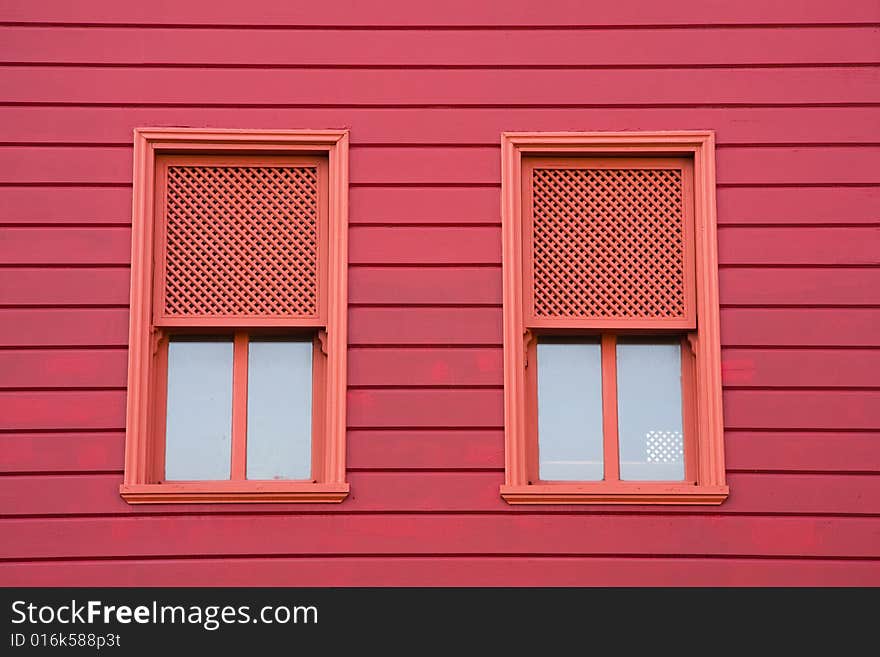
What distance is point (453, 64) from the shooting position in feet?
24.5

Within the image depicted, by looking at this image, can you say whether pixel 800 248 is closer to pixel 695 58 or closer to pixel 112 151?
pixel 695 58

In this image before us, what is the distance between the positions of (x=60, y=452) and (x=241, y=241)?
57.5 inches

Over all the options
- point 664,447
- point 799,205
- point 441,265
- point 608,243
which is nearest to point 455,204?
point 441,265

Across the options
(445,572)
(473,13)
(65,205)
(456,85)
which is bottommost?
(445,572)

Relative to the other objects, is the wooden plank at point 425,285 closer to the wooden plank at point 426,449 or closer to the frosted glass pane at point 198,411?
the wooden plank at point 426,449

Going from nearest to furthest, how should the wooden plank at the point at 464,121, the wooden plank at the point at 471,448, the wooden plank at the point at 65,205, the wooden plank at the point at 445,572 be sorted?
the wooden plank at the point at 445,572 → the wooden plank at the point at 471,448 → the wooden plank at the point at 65,205 → the wooden plank at the point at 464,121

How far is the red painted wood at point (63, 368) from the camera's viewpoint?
7.08 meters

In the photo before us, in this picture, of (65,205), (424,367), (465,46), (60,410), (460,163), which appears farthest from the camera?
(465,46)

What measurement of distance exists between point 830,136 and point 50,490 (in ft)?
15.0

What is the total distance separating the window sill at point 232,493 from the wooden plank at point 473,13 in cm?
255

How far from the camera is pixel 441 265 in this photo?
7277mm

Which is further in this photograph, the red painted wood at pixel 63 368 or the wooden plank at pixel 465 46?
the wooden plank at pixel 465 46

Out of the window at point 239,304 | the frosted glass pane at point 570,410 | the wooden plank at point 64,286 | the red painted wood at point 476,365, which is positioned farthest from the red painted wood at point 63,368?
the frosted glass pane at point 570,410

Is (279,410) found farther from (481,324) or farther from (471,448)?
(481,324)
